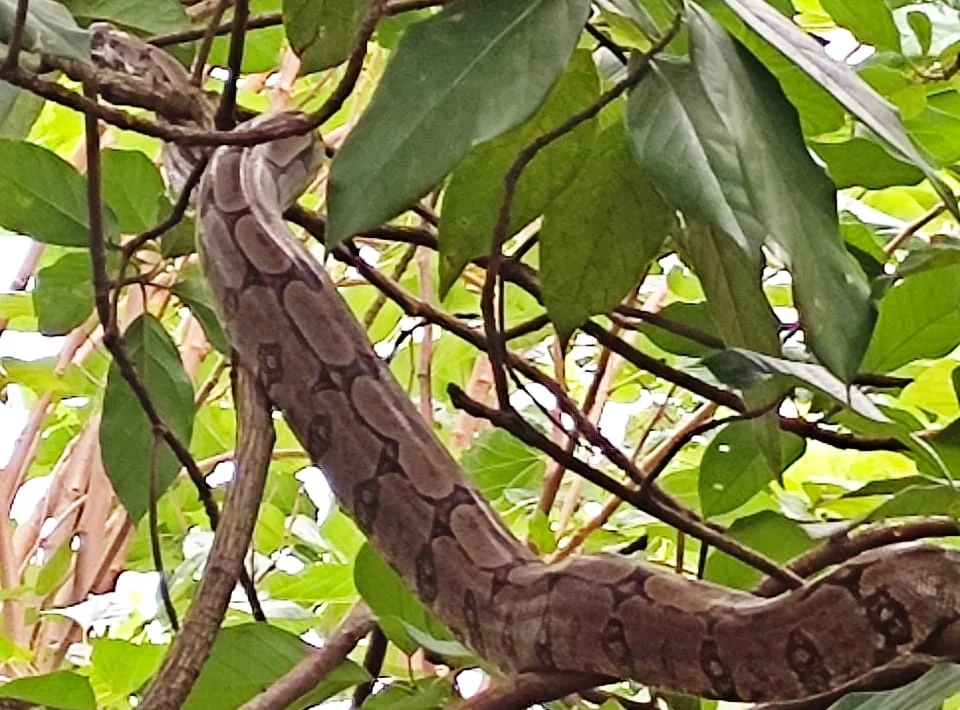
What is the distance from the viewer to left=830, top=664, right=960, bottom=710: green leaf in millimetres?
538

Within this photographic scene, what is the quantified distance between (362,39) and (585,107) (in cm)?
11

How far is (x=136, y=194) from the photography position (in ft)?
2.95

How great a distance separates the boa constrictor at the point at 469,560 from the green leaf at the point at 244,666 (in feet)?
0.38

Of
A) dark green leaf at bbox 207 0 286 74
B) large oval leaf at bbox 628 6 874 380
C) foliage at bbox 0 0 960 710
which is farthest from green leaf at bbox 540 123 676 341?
dark green leaf at bbox 207 0 286 74

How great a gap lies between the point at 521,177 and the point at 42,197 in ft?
1.16

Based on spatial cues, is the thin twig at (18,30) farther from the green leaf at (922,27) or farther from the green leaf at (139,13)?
the green leaf at (922,27)

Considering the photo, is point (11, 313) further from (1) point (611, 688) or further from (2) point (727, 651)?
(2) point (727, 651)

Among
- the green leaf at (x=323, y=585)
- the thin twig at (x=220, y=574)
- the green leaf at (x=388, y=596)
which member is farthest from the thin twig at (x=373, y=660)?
the green leaf at (x=323, y=585)

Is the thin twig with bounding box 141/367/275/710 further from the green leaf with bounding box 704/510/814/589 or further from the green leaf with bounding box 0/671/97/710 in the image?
the green leaf with bounding box 704/510/814/589

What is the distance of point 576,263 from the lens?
24.7 inches

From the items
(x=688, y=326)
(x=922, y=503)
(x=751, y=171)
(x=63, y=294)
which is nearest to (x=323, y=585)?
(x=63, y=294)

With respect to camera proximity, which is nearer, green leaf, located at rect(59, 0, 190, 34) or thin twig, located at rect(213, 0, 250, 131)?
thin twig, located at rect(213, 0, 250, 131)

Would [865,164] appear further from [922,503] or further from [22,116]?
[22,116]

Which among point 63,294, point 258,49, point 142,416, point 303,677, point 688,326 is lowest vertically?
point 303,677
